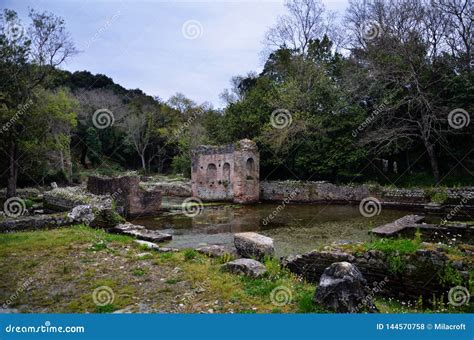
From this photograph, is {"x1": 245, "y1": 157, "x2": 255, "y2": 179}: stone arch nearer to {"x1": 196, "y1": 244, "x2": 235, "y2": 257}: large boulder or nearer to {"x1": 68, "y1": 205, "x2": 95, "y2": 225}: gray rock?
{"x1": 68, "y1": 205, "x2": 95, "y2": 225}: gray rock

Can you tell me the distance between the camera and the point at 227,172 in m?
23.6

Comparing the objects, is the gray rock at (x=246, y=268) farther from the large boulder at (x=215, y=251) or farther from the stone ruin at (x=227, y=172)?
the stone ruin at (x=227, y=172)

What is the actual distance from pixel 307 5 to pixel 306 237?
24816mm

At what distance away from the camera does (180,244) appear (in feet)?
36.8

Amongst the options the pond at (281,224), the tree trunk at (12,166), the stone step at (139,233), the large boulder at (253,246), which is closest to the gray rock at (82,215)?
the stone step at (139,233)

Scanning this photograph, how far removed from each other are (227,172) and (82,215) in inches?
490

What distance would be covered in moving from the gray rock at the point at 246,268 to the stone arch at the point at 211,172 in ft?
56.8

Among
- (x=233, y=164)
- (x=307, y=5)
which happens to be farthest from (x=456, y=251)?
(x=307, y=5)

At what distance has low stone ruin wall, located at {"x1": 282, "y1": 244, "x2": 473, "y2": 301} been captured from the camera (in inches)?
237

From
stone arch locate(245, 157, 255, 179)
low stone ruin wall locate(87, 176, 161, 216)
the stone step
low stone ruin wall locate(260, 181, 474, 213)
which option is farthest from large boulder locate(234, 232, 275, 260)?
stone arch locate(245, 157, 255, 179)

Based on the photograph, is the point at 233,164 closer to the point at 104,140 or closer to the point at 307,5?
the point at 307,5

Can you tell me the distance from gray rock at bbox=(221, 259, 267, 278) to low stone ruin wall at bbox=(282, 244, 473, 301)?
1.58 metres

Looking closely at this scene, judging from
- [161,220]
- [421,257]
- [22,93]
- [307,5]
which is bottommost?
[161,220]

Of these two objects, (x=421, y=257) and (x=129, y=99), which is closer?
(x=421, y=257)
